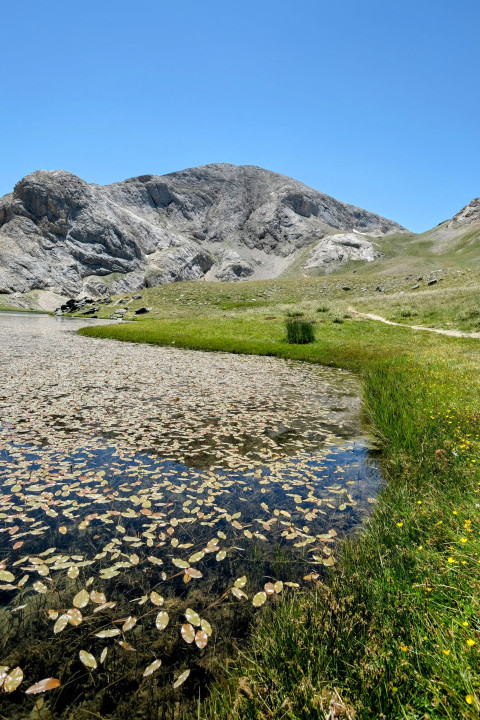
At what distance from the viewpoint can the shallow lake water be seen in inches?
175

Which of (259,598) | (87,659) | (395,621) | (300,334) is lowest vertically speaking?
(259,598)

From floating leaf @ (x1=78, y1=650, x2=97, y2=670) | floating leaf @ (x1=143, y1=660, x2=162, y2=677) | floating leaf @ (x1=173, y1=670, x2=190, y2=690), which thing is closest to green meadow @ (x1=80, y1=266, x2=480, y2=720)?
floating leaf @ (x1=173, y1=670, x2=190, y2=690)

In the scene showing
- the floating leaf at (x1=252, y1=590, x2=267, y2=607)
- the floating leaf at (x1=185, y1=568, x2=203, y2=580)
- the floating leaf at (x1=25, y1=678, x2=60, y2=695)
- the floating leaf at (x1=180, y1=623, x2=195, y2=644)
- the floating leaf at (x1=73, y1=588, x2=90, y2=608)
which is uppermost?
the floating leaf at (x1=25, y1=678, x2=60, y2=695)

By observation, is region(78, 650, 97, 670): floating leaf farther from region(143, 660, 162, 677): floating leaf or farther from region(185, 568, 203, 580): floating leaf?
region(185, 568, 203, 580): floating leaf

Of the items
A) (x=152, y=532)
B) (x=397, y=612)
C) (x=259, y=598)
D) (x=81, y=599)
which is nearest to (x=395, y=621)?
(x=397, y=612)

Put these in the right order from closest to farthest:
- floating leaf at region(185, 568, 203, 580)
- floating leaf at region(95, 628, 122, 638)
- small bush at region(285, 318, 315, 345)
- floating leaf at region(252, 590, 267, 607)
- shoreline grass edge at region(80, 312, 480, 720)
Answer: shoreline grass edge at region(80, 312, 480, 720)
floating leaf at region(95, 628, 122, 638)
floating leaf at region(252, 590, 267, 607)
floating leaf at region(185, 568, 203, 580)
small bush at region(285, 318, 315, 345)

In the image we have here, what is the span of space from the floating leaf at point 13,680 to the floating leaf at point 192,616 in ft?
6.70

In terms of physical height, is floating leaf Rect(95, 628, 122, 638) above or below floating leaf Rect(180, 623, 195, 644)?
above

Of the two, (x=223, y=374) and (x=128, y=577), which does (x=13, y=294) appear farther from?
(x=128, y=577)

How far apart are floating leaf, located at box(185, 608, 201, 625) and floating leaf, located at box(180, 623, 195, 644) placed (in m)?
0.07

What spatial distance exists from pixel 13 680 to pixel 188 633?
2.05 m

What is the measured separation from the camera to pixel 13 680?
4.19m

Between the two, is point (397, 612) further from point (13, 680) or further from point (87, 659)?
point (13, 680)

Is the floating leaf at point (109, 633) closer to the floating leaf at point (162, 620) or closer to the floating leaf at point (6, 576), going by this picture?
the floating leaf at point (162, 620)
